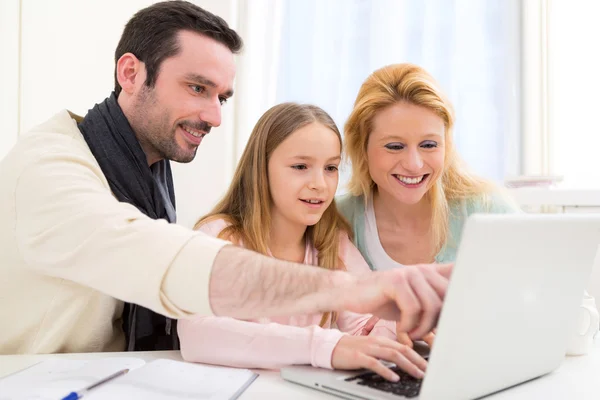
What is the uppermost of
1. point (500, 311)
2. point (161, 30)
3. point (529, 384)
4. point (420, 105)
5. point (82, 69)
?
point (82, 69)

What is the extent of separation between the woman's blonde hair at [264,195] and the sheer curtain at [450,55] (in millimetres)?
1387

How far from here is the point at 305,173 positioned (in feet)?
4.79

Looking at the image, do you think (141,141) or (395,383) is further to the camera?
(141,141)

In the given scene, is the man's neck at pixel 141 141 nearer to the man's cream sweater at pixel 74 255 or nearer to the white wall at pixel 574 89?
the man's cream sweater at pixel 74 255

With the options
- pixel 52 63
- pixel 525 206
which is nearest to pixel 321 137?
pixel 525 206

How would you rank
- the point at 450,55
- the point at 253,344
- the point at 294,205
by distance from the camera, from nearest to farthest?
the point at 253,344, the point at 294,205, the point at 450,55

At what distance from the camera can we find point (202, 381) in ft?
2.87

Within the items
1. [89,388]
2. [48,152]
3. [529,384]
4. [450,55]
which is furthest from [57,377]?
[450,55]

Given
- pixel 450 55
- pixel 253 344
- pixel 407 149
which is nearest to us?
pixel 253 344

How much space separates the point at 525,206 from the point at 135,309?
1600mm

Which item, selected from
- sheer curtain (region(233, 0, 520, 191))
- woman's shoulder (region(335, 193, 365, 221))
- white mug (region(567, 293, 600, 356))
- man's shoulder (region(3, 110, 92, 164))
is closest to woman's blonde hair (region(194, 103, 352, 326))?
woman's shoulder (region(335, 193, 365, 221))

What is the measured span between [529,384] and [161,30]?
1.13 meters

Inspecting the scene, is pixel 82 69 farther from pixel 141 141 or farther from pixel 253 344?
pixel 253 344

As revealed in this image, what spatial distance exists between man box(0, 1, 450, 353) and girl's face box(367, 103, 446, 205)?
0.43 meters
